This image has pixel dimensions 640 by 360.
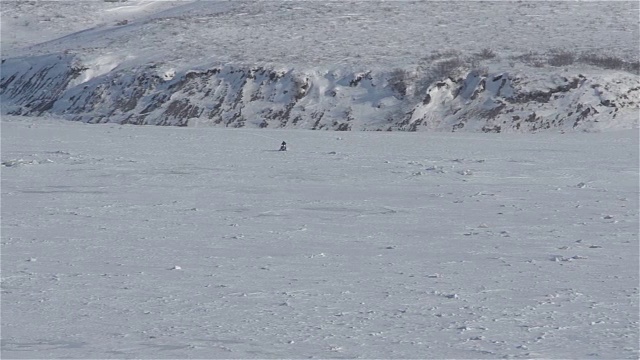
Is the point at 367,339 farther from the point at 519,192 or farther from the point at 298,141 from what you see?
the point at 298,141

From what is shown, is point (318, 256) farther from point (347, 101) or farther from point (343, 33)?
point (343, 33)

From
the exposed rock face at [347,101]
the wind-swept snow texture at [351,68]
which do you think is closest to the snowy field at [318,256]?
the exposed rock face at [347,101]

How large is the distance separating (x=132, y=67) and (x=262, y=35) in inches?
220

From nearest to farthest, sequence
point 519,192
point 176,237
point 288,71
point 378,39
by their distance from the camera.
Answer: point 176,237
point 519,192
point 288,71
point 378,39

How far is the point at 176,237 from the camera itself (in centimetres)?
1152


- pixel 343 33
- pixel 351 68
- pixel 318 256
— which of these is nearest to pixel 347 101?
pixel 351 68

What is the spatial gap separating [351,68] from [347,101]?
220 centimetres

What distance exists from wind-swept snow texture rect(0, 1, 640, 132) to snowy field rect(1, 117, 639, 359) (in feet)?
31.2

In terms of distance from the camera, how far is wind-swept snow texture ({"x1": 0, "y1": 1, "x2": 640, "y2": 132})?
95.1 ft

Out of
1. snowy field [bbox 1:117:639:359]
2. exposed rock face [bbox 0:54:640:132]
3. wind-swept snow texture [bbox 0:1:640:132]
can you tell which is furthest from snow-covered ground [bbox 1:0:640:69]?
snowy field [bbox 1:117:639:359]

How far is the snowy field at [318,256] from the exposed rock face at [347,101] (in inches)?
345

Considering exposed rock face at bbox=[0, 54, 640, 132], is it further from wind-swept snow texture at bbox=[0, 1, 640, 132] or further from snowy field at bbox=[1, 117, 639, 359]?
snowy field at bbox=[1, 117, 639, 359]

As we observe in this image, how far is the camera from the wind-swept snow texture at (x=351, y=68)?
2900 centimetres

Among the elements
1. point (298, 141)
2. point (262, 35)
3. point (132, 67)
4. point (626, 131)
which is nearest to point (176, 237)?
point (298, 141)
